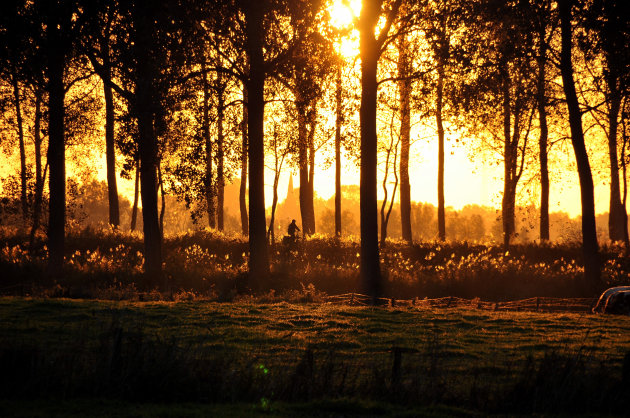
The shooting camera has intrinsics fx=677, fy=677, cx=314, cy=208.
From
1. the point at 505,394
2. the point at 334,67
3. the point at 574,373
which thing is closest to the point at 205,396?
the point at 505,394

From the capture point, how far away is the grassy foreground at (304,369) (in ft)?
34.2

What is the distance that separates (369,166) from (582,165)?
9.32 m

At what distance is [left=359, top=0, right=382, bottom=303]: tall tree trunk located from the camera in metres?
24.3

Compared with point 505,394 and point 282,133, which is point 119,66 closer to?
point 282,133

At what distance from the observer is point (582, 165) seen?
2733 centimetres

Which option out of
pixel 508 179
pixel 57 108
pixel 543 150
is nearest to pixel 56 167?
pixel 57 108

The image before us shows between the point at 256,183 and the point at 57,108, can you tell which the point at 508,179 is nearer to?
the point at 256,183

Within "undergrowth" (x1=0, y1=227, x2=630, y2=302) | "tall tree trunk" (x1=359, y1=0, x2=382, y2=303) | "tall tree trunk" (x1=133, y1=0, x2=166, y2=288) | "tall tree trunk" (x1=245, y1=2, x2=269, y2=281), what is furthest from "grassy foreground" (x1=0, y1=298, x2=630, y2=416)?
"tall tree trunk" (x1=245, y1=2, x2=269, y2=281)

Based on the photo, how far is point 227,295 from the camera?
2431cm

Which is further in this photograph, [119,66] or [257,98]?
[257,98]

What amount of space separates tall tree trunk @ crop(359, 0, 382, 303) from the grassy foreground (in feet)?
22.9

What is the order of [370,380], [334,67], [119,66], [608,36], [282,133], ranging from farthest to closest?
1. [282,133]
2. [334,67]
3. [119,66]
4. [608,36]
5. [370,380]

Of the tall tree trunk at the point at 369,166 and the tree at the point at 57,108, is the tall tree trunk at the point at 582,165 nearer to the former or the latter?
the tall tree trunk at the point at 369,166

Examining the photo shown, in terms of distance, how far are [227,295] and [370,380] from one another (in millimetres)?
13660
